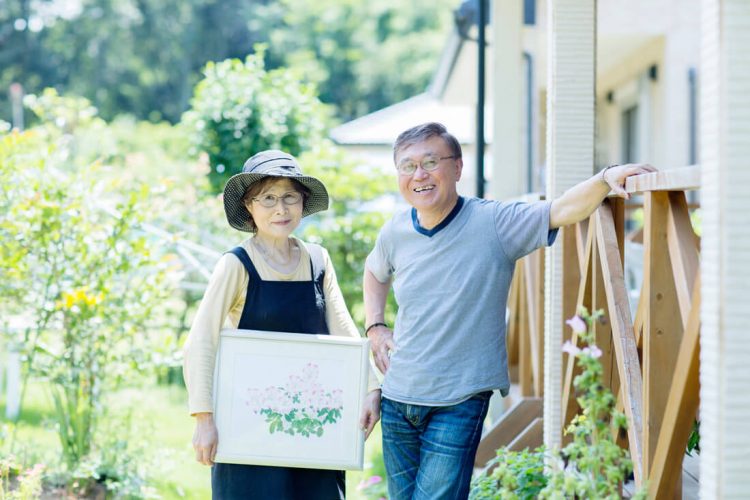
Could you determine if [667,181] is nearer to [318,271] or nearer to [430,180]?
[430,180]

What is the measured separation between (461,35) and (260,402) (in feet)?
24.4

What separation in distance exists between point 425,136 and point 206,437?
1.10m

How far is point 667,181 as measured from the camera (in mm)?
2451

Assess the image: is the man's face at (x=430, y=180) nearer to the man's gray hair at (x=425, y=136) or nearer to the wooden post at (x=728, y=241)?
the man's gray hair at (x=425, y=136)

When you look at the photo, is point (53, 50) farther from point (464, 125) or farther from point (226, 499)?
point (226, 499)

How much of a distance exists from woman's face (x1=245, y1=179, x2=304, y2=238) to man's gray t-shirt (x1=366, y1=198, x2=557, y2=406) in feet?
1.35

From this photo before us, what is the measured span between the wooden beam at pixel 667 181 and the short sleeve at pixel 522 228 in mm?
278

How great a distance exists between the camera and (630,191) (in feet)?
8.91

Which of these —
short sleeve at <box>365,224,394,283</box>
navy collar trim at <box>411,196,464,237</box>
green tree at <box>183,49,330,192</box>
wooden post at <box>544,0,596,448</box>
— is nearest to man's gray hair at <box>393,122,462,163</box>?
navy collar trim at <box>411,196,464,237</box>

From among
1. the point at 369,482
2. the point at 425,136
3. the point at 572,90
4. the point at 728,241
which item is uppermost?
the point at 572,90

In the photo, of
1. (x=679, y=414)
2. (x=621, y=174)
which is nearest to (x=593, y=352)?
(x=679, y=414)

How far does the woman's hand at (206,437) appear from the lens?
3004mm

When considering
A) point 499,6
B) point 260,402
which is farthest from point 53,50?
point 260,402

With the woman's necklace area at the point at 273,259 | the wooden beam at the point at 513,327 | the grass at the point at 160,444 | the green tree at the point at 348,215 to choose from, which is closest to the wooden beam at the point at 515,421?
the grass at the point at 160,444
